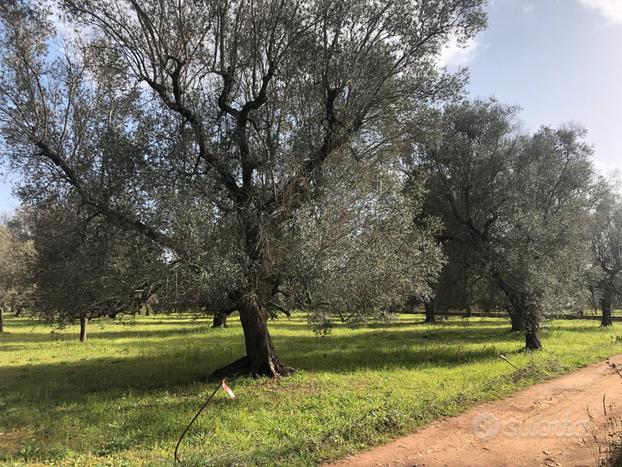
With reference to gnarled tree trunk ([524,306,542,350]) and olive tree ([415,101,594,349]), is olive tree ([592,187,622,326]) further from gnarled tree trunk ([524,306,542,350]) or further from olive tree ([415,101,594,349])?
gnarled tree trunk ([524,306,542,350])

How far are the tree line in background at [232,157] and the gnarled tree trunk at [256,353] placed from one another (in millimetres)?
59

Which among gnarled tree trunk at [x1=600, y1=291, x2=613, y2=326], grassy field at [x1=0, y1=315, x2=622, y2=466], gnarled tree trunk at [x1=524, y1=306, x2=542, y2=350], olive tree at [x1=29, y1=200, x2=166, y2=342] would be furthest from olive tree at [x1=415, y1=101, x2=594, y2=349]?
gnarled tree trunk at [x1=600, y1=291, x2=613, y2=326]

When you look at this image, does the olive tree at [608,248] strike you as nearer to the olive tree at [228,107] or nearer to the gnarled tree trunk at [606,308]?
the gnarled tree trunk at [606,308]

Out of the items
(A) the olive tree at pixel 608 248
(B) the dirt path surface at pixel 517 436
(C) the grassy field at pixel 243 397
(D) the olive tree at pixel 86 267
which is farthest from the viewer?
(A) the olive tree at pixel 608 248

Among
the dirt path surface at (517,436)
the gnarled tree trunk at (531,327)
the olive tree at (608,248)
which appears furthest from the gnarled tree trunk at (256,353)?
the olive tree at (608,248)

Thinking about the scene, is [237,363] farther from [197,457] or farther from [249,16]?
[249,16]

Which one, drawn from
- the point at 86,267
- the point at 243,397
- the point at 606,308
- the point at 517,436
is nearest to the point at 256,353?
the point at 243,397

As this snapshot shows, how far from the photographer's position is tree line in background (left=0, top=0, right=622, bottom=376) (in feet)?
41.2

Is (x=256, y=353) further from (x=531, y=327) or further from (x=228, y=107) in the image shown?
(x=531, y=327)

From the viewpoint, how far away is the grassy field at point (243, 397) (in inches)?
338

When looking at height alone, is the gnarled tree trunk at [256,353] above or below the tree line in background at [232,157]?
below

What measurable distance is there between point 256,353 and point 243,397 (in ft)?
9.49

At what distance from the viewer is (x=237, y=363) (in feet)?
53.6

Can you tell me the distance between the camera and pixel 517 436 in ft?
27.8
